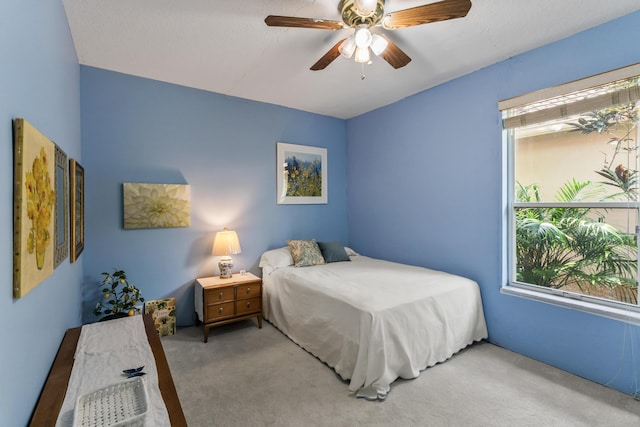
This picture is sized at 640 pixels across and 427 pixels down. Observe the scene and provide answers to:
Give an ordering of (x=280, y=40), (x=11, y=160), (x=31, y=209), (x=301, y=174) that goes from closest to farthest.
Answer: (x=11, y=160) < (x=31, y=209) < (x=280, y=40) < (x=301, y=174)

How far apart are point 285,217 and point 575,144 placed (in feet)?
9.92

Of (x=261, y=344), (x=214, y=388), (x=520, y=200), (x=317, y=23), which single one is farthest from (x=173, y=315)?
(x=520, y=200)

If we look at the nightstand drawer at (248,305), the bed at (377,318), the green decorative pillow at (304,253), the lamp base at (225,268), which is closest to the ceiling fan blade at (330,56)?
the bed at (377,318)

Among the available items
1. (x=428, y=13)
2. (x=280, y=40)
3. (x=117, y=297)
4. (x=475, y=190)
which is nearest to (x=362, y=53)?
(x=428, y=13)

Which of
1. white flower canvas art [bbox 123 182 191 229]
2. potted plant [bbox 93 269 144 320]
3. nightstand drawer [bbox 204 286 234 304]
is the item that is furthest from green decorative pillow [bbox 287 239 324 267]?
potted plant [bbox 93 269 144 320]

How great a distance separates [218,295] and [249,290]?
32 centimetres

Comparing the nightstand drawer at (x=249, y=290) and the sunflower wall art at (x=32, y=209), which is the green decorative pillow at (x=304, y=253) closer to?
the nightstand drawer at (x=249, y=290)

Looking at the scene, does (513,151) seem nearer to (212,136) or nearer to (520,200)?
(520,200)

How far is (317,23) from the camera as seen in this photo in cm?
183

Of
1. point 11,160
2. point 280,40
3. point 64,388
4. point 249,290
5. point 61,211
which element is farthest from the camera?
point 249,290

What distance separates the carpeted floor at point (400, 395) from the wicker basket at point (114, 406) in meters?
0.76

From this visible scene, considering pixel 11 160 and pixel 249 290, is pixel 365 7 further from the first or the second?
pixel 249 290

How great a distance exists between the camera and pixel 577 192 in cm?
239

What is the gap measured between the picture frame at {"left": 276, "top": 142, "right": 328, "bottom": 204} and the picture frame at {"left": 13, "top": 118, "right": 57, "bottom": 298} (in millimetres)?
2597
